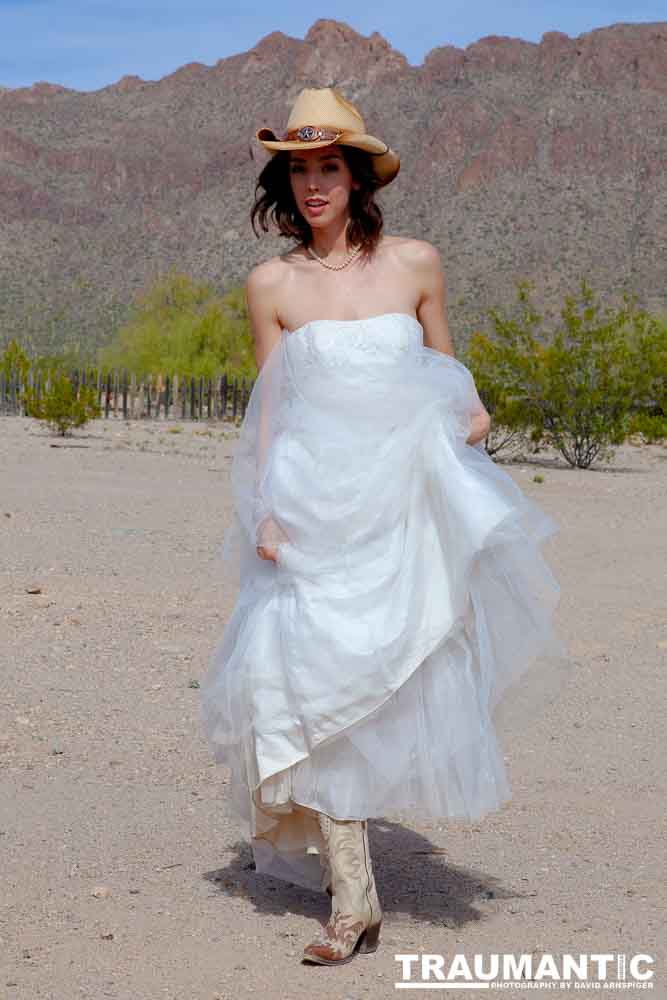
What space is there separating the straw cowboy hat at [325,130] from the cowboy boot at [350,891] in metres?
1.77

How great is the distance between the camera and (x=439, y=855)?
15.8 feet

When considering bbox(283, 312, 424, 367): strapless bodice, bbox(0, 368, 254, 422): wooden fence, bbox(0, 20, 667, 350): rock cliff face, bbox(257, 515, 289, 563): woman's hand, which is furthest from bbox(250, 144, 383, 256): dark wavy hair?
bbox(0, 20, 667, 350): rock cliff face

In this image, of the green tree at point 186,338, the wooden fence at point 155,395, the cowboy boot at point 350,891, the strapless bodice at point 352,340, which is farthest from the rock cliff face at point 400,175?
the cowboy boot at point 350,891

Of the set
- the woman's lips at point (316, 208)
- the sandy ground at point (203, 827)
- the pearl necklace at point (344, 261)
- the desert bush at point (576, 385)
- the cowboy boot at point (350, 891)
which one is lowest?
the desert bush at point (576, 385)

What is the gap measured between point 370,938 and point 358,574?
0.93 m

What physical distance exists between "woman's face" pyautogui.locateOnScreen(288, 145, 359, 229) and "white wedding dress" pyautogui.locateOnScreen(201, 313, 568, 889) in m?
0.33

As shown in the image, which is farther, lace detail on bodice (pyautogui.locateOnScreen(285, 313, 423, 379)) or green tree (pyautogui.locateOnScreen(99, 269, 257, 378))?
green tree (pyautogui.locateOnScreen(99, 269, 257, 378))

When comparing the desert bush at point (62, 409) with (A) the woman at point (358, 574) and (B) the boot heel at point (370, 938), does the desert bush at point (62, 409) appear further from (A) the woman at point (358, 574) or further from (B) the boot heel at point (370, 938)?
(B) the boot heel at point (370, 938)

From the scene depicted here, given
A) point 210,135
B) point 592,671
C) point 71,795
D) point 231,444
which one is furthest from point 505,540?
point 210,135

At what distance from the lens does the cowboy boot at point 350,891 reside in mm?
3818

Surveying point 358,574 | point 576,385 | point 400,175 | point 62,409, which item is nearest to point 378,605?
point 358,574

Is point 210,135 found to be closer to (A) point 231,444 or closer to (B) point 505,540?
(A) point 231,444

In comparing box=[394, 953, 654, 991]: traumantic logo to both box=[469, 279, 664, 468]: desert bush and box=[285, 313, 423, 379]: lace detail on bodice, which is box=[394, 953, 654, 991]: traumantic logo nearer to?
box=[285, 313, 423, 379]: lace detail on bodice

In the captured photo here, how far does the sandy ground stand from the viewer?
3832 mm
